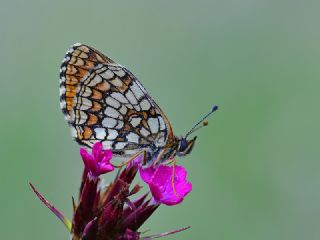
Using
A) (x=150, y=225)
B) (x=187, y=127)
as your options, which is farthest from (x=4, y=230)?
(x=187, y=127)

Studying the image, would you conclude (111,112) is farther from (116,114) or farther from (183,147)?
(183,147)

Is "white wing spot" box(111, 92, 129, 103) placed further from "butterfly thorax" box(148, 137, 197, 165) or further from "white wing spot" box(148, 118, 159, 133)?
"butterfly thorax" box(148, 137, 197, 165)

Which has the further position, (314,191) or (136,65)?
(136,65)

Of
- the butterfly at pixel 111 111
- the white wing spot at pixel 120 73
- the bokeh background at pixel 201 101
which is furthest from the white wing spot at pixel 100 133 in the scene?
the bokeh background at pixel 201 101

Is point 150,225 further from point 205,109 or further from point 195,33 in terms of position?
point 195,33

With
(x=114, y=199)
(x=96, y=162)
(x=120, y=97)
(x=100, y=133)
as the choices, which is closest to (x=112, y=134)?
(x=100, y=133)

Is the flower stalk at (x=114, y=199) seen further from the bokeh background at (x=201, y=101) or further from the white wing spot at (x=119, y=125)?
the bokeh background at (x=201, y=101)

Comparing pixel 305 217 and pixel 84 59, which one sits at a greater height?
pixel 84 59
